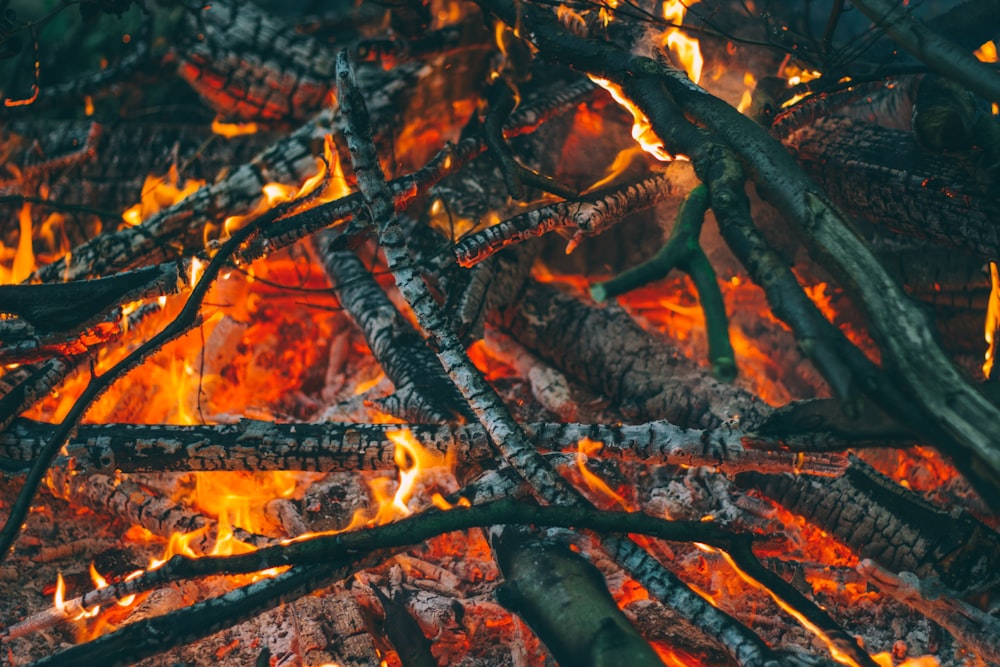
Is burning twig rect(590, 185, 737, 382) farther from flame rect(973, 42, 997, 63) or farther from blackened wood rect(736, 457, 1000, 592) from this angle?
flame rect(973, 42, 997, 63)

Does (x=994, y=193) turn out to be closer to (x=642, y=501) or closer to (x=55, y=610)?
(x=642, y=501)

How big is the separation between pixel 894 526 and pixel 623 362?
175 centimetres

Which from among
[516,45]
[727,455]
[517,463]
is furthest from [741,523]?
[516,45]

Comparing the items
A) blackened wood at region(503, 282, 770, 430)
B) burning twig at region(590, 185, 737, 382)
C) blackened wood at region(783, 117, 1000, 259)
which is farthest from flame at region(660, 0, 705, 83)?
burning twig at region(590, 185, 737, 382)

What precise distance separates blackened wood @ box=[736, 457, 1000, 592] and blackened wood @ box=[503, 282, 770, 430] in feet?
1.79

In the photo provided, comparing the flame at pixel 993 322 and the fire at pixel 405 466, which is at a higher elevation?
the fire at pixel 405 466

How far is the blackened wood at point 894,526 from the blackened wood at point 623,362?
54 cm

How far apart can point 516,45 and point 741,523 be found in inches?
149

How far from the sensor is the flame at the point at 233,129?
6426 mm

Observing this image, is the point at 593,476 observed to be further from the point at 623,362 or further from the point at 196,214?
the point at 196,214

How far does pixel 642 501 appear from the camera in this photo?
13.7 ft

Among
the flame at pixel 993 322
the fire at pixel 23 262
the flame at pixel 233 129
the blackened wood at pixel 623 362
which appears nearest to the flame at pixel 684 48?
the blackened wood at pixel 623 362

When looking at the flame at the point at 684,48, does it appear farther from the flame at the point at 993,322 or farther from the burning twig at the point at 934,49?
the flame at the point at 993,322

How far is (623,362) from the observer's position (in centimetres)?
478
